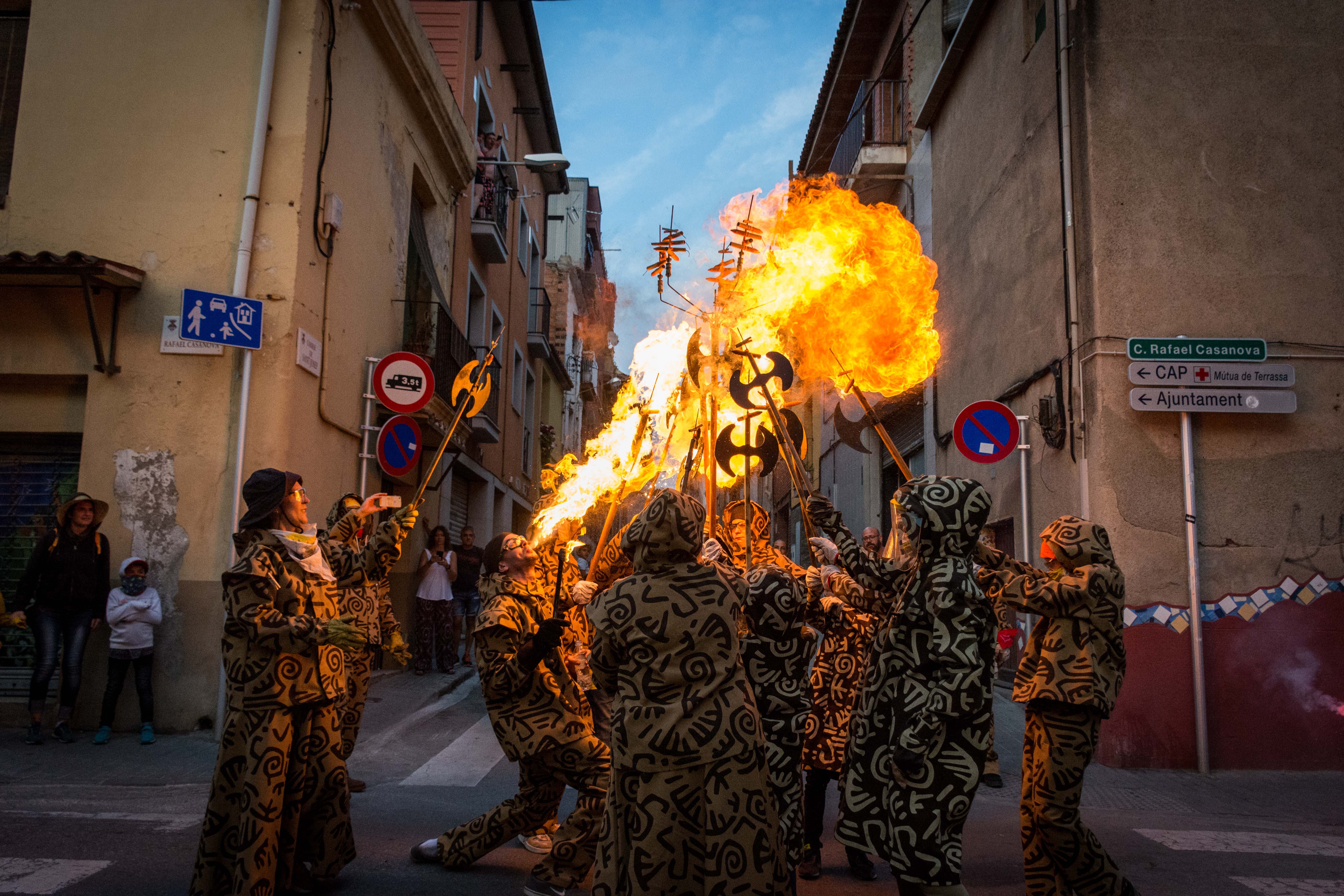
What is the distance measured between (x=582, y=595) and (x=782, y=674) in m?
1.22

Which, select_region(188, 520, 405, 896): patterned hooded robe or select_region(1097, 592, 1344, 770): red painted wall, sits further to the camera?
select_region(1097, 592, 1344, 770): red painted wall

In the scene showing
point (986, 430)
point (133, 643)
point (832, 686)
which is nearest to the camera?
point (832, 686)

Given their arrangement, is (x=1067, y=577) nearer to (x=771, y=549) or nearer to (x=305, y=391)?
(x=771, y=549)

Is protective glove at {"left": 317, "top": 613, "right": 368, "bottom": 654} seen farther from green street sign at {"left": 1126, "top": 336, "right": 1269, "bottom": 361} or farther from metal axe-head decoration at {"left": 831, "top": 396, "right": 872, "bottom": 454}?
green street sign at {"left": 1126, "top": 336, "right": 1269, "bottom": 361}

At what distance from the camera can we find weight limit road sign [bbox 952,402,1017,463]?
862cm

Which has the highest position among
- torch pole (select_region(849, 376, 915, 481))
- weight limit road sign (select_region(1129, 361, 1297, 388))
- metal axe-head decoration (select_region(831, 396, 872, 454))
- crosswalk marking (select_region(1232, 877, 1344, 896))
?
weight limit road sign (select_region(1129, 361, 1297, 388))

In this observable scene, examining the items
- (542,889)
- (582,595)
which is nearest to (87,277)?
(582,595)

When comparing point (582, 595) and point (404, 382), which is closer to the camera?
point (582, 595)

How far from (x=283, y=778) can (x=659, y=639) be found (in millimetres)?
1979

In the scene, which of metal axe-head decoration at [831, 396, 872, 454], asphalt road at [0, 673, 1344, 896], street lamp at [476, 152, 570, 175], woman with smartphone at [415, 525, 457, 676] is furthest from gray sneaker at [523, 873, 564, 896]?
street lamp at [476, 152, 570, 175]

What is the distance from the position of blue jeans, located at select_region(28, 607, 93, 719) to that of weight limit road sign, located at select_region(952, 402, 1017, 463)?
7609 mm

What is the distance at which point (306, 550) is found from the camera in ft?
14.4

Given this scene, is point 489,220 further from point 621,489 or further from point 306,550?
point 306,550

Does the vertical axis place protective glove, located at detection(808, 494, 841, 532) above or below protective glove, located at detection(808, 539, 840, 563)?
above
